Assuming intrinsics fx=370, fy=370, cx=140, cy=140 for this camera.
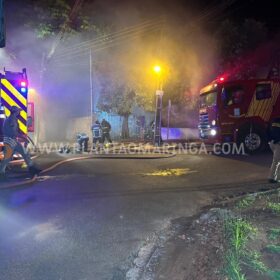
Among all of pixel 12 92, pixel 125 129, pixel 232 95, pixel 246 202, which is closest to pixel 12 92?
pixel 12 92

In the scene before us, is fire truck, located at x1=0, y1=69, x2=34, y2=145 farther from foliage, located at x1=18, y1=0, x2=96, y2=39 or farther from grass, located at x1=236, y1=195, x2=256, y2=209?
foliage, located at x1=18, y1=0, x2=96, y2=39

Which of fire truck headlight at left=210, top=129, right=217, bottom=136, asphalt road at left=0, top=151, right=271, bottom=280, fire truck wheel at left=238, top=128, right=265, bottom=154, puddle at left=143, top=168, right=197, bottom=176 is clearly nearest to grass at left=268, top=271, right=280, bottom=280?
asphalt road at left=0, top=151, right=271, bottom=280

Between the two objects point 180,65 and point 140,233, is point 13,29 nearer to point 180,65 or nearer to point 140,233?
point 180,65

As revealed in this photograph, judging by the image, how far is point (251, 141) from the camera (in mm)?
12391

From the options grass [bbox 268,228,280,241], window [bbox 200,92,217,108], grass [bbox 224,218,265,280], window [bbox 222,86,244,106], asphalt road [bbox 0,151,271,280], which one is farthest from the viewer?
window [bbox 200,92,217,108]

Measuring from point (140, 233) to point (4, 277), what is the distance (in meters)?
1.69

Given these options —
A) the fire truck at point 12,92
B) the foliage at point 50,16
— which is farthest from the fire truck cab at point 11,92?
the foliage at point 50,16

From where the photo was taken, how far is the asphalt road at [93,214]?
356cm

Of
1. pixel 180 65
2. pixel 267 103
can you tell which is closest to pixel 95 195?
pixel 267 103

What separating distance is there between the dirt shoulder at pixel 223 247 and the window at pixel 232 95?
303 inches

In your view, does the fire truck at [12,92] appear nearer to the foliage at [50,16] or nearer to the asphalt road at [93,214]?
the asphalt road at [93,214]

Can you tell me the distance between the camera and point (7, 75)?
7.93m

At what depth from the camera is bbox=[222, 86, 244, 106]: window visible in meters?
12.6

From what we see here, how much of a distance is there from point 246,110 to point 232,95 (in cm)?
71
